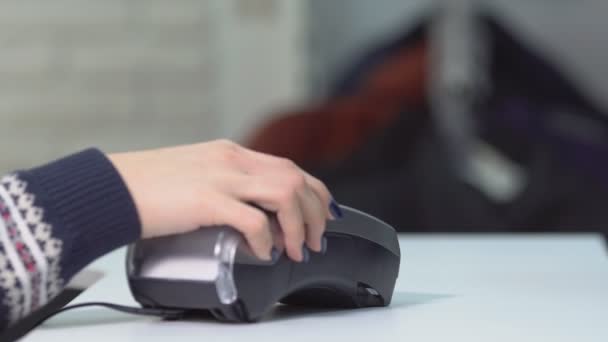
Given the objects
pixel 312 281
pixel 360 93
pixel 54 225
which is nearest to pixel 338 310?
pixel 312 281

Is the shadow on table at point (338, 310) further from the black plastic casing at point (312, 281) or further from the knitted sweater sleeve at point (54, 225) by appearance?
the knitted sweater sleeve at point (54, 225)

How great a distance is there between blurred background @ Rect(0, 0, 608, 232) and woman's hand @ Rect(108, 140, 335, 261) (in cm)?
128

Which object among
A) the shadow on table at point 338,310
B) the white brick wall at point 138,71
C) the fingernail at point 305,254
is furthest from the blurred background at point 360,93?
the fingernail at point 305,254

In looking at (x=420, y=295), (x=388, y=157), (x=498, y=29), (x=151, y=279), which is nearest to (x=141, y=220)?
(x=151, y=279)

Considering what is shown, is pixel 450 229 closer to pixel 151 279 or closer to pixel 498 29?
pixel 498 29

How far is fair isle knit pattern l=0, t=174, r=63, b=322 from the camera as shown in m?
0.63

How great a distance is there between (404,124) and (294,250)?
1.63m

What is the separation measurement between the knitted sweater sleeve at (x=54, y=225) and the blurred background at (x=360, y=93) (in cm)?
130

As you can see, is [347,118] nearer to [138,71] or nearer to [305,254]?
[138,71]

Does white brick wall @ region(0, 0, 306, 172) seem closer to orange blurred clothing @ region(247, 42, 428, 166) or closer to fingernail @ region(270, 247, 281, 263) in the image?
orange blurred clothing @ region(247, 42, 428, 166)

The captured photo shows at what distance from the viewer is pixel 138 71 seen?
7.32 feet

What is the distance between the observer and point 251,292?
0.66 metres

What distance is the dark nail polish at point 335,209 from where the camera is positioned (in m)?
0.69

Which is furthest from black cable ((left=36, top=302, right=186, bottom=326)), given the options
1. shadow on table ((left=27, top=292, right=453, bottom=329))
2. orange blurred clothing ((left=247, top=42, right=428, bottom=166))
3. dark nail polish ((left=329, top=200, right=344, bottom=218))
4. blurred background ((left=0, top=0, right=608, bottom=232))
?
orange blurred clothing ((left=247, top=42, right=428, bottom=166))
